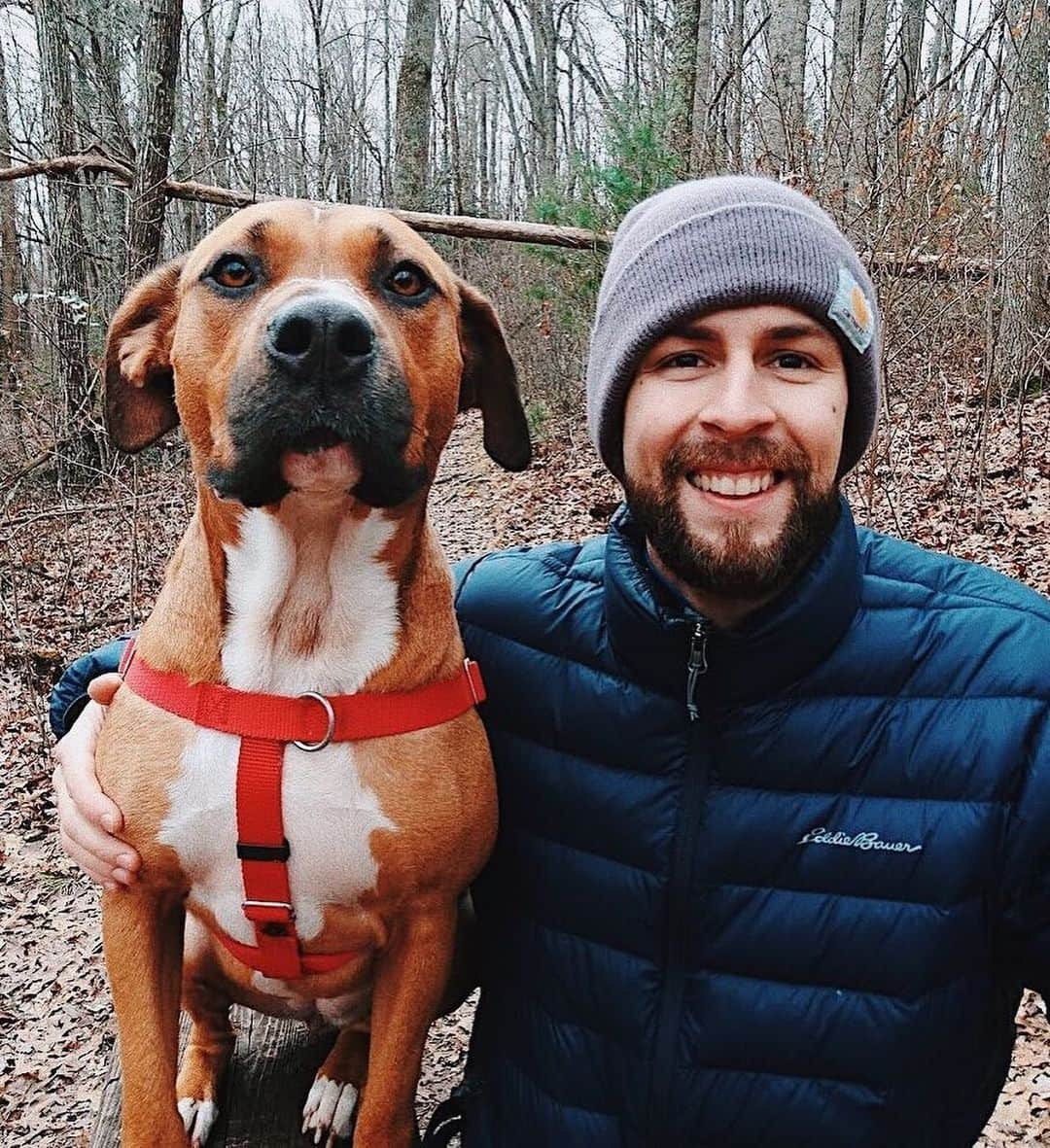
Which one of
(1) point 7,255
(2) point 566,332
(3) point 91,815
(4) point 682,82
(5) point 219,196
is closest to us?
(3) point 91,815

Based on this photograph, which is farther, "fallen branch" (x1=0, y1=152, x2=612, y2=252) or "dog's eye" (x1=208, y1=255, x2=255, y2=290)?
"fallen branch" (x1=0, y1=152, x2=612, y2=252)

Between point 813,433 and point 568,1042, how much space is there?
1388 mm

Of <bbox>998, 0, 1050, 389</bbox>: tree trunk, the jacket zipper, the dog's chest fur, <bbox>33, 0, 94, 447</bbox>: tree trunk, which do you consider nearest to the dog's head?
the dog's chest fur

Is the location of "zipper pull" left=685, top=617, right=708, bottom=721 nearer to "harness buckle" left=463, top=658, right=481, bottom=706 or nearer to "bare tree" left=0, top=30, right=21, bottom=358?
"harness buckle" left=463, top=658, right=481, bottom=706

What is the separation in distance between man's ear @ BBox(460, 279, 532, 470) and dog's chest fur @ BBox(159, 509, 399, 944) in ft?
1.94

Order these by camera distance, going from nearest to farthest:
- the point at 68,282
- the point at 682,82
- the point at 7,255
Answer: the point at 68,282, the point at 682,82, the point at 7,255

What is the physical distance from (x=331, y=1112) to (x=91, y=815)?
945 millimetres

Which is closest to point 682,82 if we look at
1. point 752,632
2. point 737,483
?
→ point 737,483

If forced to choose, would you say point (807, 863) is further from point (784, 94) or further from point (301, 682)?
point (784, 94)

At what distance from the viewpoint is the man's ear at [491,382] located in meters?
2.69

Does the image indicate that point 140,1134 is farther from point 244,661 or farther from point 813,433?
point 813,433

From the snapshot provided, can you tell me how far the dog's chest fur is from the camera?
2178 millimetres

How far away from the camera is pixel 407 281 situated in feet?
8.07

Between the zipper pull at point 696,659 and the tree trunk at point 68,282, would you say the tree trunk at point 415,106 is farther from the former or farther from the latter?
the zipper pull at point 696,659
